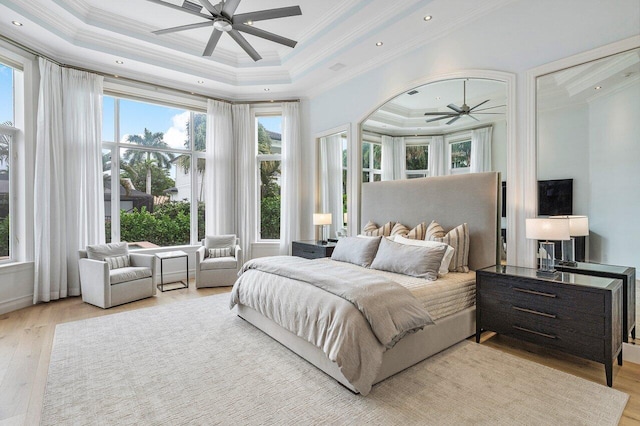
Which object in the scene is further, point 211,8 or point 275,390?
point 211,8

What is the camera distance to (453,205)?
147 inches

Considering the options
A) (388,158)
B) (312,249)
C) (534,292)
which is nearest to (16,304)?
(312,249)

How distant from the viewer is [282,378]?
8.02 feet

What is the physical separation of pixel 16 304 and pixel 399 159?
539 centimetres

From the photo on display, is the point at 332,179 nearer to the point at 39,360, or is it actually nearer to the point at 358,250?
the point at 358,250

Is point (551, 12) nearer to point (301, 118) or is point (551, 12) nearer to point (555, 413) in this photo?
point (555, 413)

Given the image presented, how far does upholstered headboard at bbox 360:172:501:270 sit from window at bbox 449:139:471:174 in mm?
91

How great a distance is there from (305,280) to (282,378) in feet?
2.58

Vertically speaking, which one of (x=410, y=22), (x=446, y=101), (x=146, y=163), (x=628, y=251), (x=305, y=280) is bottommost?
(x=305, y=280)

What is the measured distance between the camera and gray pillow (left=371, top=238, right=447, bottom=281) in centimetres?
314

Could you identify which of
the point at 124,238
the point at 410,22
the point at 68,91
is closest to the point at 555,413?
the point at 410,22

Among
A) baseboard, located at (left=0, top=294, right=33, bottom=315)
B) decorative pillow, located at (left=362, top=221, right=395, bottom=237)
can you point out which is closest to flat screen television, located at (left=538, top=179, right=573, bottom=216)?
decorative pillow, located at (left=362, top=221, right=395, bottom=237)

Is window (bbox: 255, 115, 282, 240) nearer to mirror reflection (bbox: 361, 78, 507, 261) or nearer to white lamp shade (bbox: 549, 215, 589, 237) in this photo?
mirror reflection (bbox: 361, 78, 507, 261)

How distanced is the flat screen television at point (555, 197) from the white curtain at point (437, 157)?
1.05 meters
